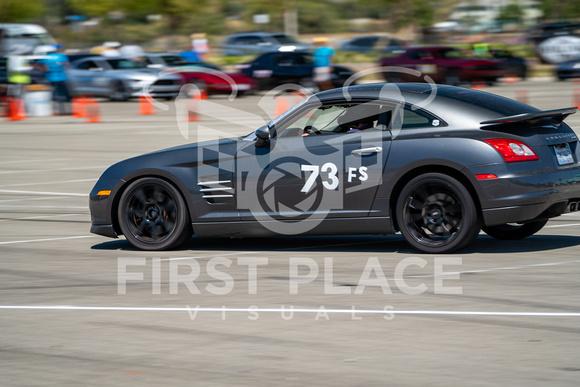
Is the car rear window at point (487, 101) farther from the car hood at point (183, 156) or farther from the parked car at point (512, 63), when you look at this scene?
the parked car at point (512, 63)

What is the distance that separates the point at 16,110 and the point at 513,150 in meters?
21.7

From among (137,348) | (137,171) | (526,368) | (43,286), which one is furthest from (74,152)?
(526,368)

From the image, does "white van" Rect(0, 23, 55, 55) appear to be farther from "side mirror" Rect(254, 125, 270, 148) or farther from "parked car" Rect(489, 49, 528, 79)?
"side mirror" Rect(254, 125, 270, 148)

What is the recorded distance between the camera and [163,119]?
24281 mm

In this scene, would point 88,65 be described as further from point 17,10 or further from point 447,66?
point 17,10

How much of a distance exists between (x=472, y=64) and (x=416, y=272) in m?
23.7

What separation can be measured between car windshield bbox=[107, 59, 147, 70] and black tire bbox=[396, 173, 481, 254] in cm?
2517

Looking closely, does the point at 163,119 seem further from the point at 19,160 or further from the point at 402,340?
the point at 402,340

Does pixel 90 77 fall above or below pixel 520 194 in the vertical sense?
above

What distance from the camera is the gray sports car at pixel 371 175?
727 cm

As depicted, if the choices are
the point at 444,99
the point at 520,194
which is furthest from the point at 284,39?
the point at 520,194

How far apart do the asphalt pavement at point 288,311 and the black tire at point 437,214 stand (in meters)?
0.18

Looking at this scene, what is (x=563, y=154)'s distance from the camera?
7.47 metres

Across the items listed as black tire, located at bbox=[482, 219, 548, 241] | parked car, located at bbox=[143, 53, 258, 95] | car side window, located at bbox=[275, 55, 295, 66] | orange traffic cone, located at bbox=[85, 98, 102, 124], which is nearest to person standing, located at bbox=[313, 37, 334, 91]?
orange traffic cone, located at bbox=[85, 98, 102, 124]
